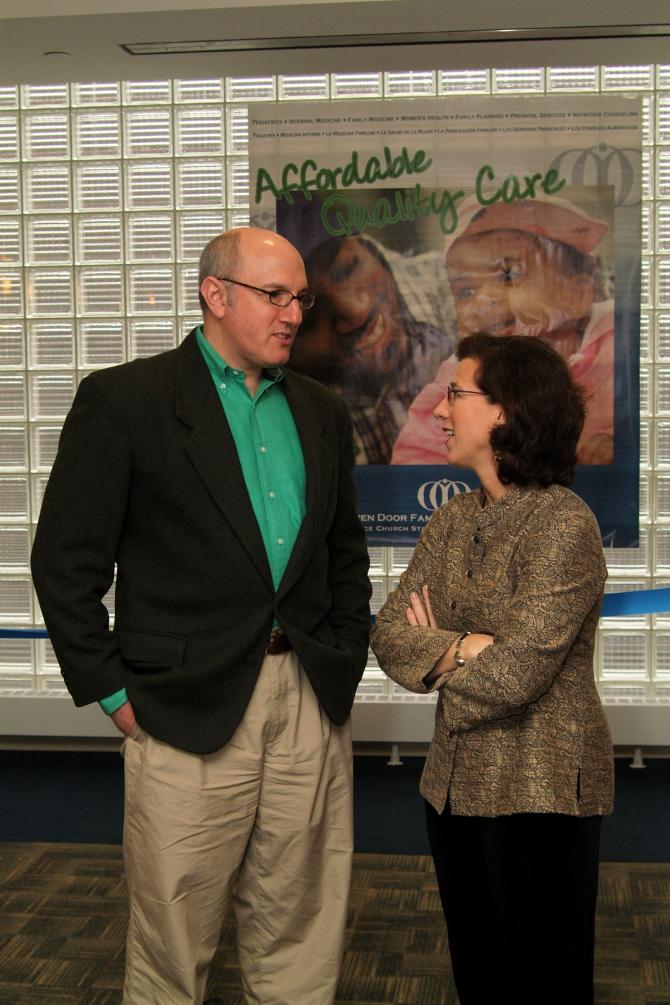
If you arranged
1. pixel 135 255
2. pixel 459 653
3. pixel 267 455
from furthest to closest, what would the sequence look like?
pixel 135 255
pixel 267 455
pixel 459 653

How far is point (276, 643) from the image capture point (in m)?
2.34

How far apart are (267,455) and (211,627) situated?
40 cm

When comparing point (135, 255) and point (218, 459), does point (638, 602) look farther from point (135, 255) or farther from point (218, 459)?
point (218, 459)

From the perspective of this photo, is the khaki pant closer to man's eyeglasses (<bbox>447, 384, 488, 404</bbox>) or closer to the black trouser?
the black trouser

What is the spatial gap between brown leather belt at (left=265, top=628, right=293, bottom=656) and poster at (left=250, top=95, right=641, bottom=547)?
7.94 feet

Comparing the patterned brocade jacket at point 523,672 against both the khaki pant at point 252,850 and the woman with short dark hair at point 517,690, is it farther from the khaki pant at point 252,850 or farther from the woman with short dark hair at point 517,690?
the khaki pant at point 252,850

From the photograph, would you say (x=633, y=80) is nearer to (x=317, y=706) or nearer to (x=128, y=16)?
(x=128, y=16)

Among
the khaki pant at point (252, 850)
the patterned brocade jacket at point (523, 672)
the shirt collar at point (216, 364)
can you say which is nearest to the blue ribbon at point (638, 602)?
the khaki pant at point (252, 850)

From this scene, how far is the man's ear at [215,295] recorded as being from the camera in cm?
239

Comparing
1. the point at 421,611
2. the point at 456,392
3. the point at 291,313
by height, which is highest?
the point at 291,313

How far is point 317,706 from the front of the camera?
7.93 feet

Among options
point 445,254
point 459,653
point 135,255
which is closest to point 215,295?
point 459,653

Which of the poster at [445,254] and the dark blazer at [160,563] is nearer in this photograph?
the dark blazer at [160,563]

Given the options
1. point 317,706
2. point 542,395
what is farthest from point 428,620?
point 542,395
